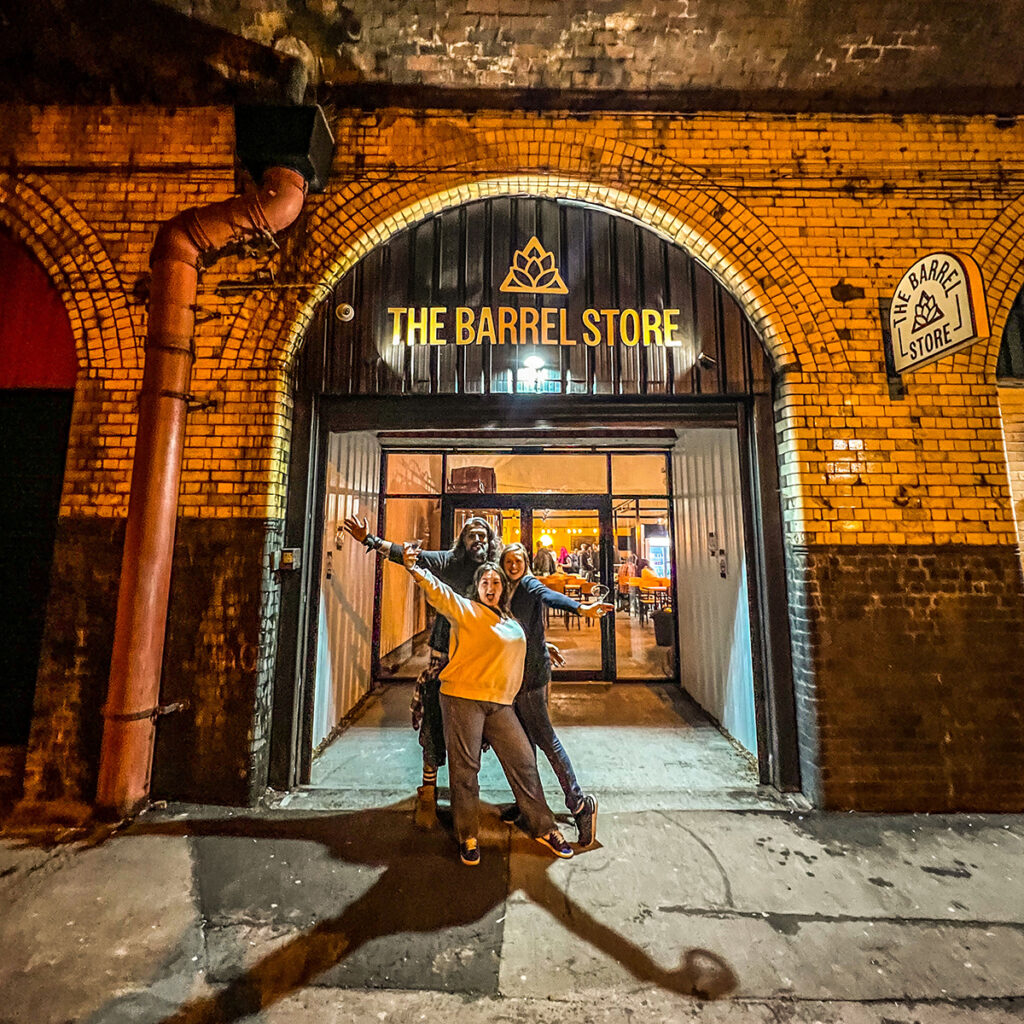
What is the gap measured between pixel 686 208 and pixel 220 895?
587 centimetres

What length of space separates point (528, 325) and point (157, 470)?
3128 mm

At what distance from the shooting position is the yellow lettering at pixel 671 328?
4.48 m

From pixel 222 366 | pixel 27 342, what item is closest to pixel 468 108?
pixel 222 366

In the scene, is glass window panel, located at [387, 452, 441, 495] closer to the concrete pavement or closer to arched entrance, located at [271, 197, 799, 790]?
arched entrance, located at [271, 197, 799, 790]

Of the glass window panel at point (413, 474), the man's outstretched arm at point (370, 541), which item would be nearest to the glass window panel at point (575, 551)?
the glass window panel at point (413, 474)

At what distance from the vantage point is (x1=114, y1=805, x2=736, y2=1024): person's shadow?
2.30 m

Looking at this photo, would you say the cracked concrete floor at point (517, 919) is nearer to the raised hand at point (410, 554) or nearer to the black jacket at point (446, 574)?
the black jacket at point (446, 574)

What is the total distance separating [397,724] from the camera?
226 inches

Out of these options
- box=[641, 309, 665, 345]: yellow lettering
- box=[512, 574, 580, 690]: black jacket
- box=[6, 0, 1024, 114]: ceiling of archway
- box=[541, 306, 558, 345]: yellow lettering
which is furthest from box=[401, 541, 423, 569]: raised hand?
box=[6, 0, 1024, 114]: ceiling of archway

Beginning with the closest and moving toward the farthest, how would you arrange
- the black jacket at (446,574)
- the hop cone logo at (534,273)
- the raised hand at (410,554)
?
the raised hand at (410,554), the black jacket at (446,574), the hop cone logo at (534,273)

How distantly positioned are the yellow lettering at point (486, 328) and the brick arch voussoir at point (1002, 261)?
150 inches

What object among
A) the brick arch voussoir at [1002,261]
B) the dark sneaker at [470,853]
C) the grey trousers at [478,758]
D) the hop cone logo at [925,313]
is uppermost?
the brick arch voussoir at [1002,261]

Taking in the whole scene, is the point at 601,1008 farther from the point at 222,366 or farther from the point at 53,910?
the point at 222,366

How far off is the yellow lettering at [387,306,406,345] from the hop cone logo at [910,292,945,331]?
400 cm
